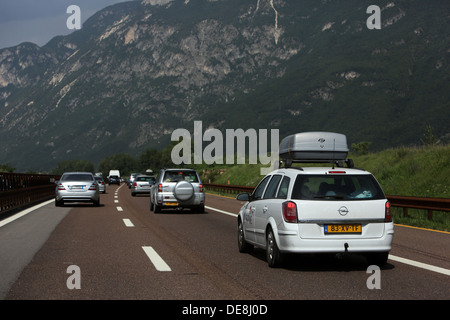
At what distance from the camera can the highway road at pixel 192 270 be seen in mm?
6457

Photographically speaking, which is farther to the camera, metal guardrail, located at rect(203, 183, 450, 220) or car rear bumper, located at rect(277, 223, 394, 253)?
metal guardrail, located at rect(203, 183, 450, 220)

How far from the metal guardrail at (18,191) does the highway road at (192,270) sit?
7.01m

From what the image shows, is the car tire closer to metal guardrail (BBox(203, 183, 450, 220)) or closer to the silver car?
the silver car

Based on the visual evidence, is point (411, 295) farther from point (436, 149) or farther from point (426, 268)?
point (436, 149)

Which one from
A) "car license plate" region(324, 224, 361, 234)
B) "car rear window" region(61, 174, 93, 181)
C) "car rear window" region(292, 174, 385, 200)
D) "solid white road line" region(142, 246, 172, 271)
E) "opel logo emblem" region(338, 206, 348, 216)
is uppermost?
"car rear window" region(292, 174, 385, 200)

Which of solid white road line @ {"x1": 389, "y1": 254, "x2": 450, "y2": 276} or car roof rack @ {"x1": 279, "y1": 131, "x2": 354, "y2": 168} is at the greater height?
car roof rack @ {"x1": 279, "y1": 131, "x2": 354, "y2": 168}

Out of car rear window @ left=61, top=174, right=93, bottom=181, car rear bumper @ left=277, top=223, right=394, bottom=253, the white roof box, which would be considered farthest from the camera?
car rear window @ left=61, top=174, right=93, bottom=181

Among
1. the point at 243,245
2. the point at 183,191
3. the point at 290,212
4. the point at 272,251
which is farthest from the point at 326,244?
the point at 183,191

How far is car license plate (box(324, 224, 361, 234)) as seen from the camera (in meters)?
7.93

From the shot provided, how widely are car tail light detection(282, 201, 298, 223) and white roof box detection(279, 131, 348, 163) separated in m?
2.68

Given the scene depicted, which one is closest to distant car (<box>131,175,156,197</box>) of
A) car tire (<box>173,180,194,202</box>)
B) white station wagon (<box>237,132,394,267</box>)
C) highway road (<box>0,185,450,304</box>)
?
car tire (<box>173,180,194,202</box>)

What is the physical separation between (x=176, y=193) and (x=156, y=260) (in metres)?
10.2
